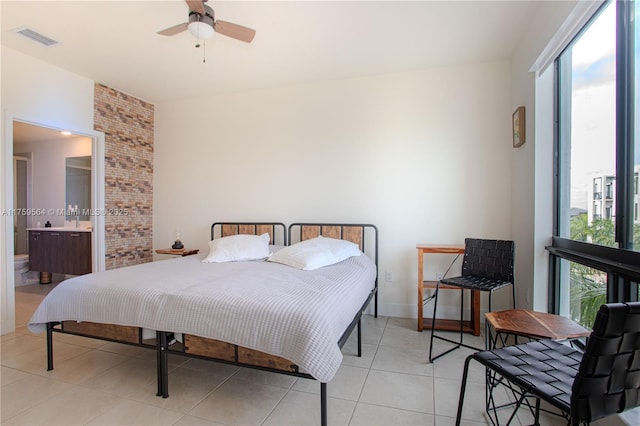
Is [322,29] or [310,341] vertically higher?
[322,29]

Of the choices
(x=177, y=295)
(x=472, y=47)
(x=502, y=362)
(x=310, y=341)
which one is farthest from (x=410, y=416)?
(x=472, y=47)

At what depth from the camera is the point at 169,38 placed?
2.77 metres

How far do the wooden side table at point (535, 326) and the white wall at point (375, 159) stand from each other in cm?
153

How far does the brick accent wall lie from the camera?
3.93 metres

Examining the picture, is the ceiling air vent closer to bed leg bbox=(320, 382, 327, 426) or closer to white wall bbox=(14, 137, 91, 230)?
white wall bbox=(14, 137, 91, 230)

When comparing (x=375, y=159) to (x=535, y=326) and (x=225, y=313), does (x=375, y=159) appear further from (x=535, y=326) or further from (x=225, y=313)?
(x=225, y=313)

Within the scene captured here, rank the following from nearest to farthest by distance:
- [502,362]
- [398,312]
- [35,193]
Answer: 1. [502,362]
2. [398,312]
3. [35,193]

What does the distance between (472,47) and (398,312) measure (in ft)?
8.98

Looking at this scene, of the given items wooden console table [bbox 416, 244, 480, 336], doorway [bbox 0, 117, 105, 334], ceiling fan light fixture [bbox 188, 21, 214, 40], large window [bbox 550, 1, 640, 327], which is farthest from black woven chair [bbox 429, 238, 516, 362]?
doorway [bbox 0, 117, 105, 334]

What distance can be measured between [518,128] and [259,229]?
2.91 meters

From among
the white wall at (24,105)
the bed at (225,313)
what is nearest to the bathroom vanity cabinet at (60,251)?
the white wall at (24,105)

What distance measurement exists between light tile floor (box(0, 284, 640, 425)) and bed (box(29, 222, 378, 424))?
7.9 inches

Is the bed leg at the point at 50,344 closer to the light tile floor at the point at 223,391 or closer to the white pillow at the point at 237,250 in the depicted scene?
the light tile floor at the point at 223,391

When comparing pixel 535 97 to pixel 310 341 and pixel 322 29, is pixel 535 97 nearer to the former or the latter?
pixel 322 29
